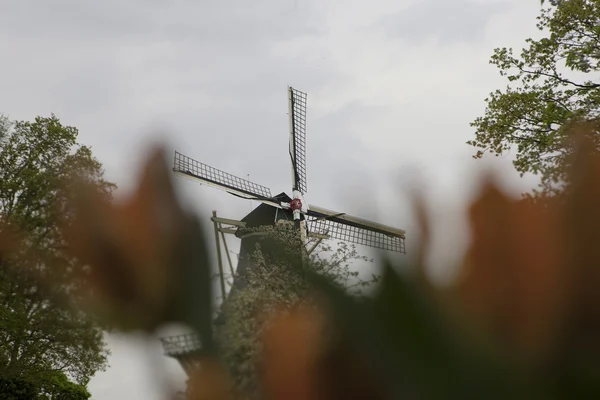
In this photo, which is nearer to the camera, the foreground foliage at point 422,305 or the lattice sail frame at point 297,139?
the foreground foliage at point 422,305

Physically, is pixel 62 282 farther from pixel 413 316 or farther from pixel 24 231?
pixel 413 316

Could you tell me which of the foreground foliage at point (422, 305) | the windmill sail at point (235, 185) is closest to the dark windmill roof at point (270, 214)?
the windmill sail at point (235, 185)

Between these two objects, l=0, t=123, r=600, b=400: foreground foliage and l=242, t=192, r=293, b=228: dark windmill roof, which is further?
l=242, t=192, r=293, b=228: dark windmill roof

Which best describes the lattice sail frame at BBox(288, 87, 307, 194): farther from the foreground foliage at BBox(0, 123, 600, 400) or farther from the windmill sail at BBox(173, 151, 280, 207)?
the foreground foliage at BBox(0, 123, 600, 400)

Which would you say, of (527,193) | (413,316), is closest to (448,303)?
(413,316)

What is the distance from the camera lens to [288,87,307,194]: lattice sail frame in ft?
78.4

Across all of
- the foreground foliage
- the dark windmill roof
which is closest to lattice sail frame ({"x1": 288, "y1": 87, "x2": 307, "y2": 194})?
the dark windmill roof

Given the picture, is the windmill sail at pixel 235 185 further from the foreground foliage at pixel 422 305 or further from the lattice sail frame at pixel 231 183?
the foreground foliage at pixel 422 305

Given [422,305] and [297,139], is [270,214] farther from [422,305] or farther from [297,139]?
[422,305]

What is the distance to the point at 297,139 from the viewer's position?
2516cm

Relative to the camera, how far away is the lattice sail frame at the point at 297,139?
2389cm

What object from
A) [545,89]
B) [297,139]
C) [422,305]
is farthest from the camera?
[297,139]

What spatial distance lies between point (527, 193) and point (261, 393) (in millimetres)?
394

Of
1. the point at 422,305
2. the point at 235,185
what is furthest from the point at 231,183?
the point at 422,305
